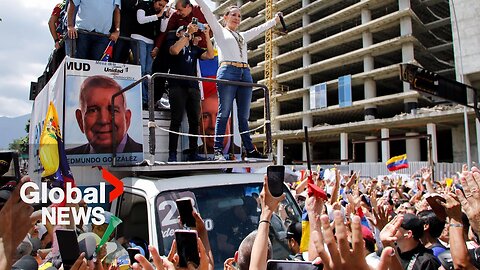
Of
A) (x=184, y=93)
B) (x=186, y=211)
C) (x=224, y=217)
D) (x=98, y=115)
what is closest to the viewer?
(x=186, y=211)

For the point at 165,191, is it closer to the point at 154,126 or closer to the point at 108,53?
the point at 154,126

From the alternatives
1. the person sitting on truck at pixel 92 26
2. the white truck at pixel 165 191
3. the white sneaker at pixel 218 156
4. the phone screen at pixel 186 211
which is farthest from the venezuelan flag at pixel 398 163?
the phone screen at pixel 186 211

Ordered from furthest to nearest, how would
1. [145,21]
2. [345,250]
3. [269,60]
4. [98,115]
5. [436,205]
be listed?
[269,60] < [145,21] < [98,115] < [436,205] < [345,250]

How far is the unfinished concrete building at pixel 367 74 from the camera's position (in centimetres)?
4103

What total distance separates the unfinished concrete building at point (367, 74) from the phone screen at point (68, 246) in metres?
35.2

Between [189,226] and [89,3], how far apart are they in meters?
4.06

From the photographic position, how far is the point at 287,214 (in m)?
4.53

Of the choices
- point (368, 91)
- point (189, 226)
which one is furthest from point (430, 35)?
point (189, 226)

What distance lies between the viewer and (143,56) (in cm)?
566

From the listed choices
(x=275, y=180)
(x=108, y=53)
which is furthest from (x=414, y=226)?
(x=108, y=53)

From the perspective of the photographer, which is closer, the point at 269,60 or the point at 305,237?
the point at 305,237

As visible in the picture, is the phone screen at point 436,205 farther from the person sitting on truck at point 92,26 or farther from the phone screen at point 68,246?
the person sitting on truck at point 92,26

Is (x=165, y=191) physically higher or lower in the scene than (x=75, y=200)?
higher

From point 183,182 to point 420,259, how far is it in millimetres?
2121
